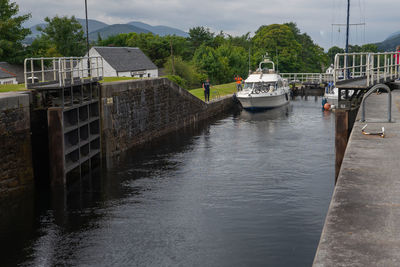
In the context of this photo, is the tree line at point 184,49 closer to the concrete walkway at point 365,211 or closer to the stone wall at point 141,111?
the stone wall at point 141,111

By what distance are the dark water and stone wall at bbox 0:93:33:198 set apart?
2.92 ft

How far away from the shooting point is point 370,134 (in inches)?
429

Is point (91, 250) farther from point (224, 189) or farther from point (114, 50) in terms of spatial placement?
point (114, 50)

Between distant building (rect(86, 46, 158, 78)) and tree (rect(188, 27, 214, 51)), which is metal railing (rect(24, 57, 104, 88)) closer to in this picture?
distant building (rect(86, 46, 158, 78))

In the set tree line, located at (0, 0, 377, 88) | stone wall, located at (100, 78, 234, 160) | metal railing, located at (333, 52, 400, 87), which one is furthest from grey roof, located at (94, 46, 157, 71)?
metal railing, located at (333, 52, 400, 87)

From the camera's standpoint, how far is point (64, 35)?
7669 centimetres

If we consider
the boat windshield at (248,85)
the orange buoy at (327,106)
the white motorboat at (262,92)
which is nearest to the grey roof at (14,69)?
the boat windshield at (248,85)

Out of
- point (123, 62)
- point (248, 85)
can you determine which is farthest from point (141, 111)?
point (123, 62)

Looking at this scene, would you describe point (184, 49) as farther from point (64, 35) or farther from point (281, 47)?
point (64, 35)

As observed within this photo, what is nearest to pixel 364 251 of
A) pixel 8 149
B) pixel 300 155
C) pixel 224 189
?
pixel 224 189

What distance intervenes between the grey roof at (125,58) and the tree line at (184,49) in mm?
3157

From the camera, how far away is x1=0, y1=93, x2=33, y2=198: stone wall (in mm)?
14445

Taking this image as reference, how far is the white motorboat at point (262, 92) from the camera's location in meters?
40.1

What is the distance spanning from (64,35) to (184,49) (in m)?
18.6
